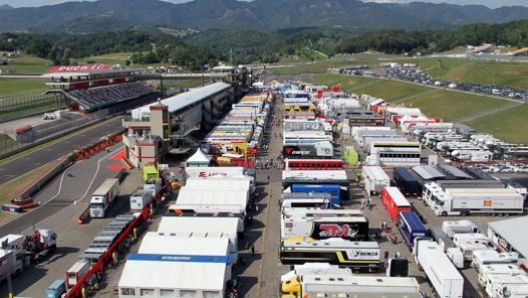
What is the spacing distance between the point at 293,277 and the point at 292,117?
38736mm

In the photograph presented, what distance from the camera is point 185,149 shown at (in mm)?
37156

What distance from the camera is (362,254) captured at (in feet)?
58.9

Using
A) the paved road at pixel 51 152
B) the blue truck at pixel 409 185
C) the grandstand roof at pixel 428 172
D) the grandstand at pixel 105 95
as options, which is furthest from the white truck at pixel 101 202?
the grandstand at pixel 105 95

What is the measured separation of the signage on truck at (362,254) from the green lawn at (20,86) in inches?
2414

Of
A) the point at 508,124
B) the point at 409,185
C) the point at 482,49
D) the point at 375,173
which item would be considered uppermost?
the point at 482,49

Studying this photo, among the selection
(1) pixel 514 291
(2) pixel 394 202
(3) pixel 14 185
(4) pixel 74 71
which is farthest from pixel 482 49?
(1) pixel 514 291

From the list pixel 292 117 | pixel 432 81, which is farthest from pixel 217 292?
pixel 432 81

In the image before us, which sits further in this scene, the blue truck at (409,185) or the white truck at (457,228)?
the blue truck at (409,185)

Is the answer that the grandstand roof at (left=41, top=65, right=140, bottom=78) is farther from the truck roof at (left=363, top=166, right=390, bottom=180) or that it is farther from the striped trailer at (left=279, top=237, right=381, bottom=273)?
the striped trailer at (left=279, top=237, right=381, bottom=273)

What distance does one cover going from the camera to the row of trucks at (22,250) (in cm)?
1750

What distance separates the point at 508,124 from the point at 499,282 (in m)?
35.6

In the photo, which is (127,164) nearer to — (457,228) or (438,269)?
(457,228)

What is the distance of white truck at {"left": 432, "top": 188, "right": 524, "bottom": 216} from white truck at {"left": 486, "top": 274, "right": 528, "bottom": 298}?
8173 millimetres

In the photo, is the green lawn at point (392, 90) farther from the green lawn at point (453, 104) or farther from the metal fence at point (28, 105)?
the metal fence at point (28, 105)
